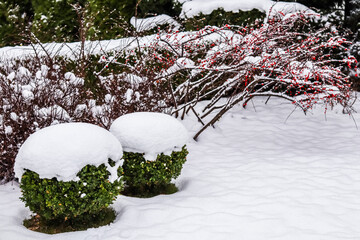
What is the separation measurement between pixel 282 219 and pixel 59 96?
328cm

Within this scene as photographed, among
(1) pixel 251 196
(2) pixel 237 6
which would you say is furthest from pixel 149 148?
(2) pixel 237 6

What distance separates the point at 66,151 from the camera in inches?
132

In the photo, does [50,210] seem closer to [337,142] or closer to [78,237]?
[78,237]

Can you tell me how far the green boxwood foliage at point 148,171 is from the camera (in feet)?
13.5

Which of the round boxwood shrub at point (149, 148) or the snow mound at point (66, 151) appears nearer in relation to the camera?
the snow mound at point (66, 151)

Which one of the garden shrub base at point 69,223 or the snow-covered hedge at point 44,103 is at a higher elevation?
the snow-covered hedge at point 44,103

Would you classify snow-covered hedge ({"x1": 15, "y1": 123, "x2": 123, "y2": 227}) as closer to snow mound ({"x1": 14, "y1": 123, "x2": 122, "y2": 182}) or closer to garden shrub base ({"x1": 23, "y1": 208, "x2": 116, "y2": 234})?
snow mound ({"x1": 14, "y1": 123, "x2": 122, "y2": 182})

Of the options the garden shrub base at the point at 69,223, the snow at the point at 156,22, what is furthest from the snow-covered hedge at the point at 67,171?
the snow at the point at 156,22

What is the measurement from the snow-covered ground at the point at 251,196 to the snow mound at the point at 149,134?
598 mm

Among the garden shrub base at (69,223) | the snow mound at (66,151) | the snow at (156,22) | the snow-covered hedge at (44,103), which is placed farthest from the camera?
the snow at (156,22)

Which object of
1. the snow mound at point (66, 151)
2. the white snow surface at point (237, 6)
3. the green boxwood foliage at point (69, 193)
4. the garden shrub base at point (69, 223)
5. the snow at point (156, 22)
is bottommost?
the garden shrub base at point (69, 223)

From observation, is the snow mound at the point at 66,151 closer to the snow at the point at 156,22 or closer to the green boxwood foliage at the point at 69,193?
the green boxwood foliage at the point at 69,193

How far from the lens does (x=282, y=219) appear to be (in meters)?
3.63

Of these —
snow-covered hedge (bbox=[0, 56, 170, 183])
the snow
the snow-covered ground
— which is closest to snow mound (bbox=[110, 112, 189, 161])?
the snow-covered ground
